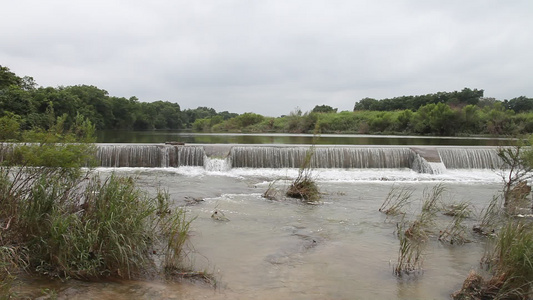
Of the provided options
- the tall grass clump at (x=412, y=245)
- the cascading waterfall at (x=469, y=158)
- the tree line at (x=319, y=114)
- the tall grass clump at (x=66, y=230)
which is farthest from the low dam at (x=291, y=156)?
the tall grass clump at (x=66, y=230)

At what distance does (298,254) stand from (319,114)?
48381 mm

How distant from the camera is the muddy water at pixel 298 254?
4543 mm

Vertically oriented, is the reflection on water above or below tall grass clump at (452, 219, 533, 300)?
above

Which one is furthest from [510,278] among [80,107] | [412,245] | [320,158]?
[80,107]

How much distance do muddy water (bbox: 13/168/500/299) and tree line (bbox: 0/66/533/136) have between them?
15.6 m

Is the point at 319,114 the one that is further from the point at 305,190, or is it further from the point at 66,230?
the point at 66,230

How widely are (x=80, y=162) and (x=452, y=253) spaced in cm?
632

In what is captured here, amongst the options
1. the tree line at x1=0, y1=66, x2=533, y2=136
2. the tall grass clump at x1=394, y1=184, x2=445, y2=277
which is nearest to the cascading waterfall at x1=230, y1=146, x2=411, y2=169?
the tree line at x1=0, y1=66, x2=533, y2=136

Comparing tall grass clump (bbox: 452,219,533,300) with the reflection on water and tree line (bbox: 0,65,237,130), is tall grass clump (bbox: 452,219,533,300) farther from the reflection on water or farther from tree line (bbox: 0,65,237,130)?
the reflection on water

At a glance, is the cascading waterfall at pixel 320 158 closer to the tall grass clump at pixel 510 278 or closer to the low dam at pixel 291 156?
Result: the low dam at pixel 291 156

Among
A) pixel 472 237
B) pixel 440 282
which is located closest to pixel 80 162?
pixel 440 282

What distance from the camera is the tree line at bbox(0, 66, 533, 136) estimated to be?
119 feet

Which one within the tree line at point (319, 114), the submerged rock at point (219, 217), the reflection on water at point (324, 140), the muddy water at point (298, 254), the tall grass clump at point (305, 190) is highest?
the tree line at point (319, 114)

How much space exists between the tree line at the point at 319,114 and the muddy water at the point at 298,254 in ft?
51.3
